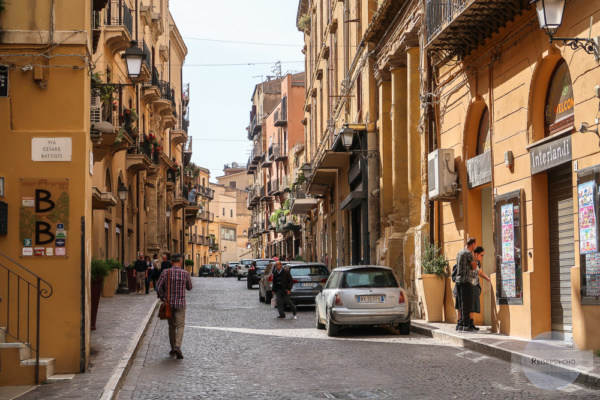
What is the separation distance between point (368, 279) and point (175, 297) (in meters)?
5.06

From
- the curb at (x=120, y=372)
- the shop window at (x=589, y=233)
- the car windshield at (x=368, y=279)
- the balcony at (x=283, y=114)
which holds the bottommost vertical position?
the curb at (x=120, y=372)

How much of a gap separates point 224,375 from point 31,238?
315 centimetres

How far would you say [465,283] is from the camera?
17.0 metres

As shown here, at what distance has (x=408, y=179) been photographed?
24.7 metres

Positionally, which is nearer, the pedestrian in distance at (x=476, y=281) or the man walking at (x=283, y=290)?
the pedestrian in distance at (x=476, y=281)

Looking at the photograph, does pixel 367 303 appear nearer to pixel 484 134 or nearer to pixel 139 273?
pixel 484 134

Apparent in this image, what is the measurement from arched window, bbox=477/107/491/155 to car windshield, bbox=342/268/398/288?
10.6 ft

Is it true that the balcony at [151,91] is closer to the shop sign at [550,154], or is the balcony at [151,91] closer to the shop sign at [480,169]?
the shop sign at [480,169]

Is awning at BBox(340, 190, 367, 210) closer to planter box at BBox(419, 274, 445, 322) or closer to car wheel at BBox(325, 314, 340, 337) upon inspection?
planter box at BBox(419, 274, 445, 322)

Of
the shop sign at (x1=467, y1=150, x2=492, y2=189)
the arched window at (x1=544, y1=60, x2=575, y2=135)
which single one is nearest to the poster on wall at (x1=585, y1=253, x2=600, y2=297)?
the arched window at (x1=544, y1=60, x2=575, y2=135)

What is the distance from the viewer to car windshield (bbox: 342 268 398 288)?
1825cm

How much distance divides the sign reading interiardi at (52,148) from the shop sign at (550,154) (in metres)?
7.31

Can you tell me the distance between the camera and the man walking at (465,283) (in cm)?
1692

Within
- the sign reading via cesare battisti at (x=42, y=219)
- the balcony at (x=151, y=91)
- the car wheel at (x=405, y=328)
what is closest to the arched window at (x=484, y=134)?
the car wheel at (x=405, y=328)
